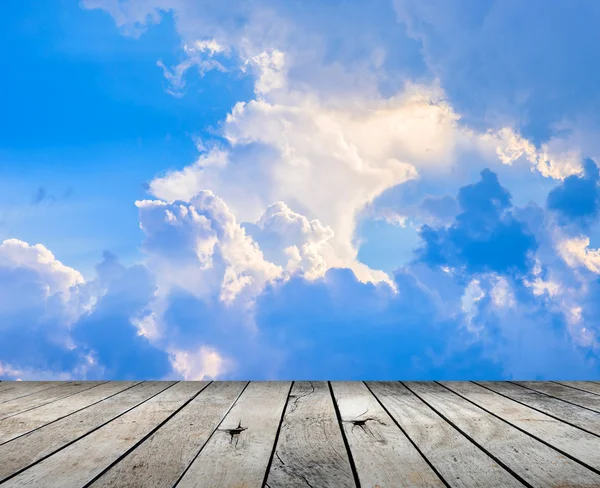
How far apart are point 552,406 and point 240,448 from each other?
4.38 ft

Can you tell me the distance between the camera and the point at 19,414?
1783mm

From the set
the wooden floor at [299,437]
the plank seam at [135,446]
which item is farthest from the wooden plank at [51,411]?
the plank seam at [135,446]

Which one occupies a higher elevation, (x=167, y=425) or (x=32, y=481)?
(x=167, y=425)

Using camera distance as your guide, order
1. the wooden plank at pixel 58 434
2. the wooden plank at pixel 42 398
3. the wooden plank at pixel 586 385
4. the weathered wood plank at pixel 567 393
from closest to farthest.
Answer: the wooden plank at pixel 58 434, the wooden plank at pixel 42 398, the weathered wood plank at pixel 567 393, the wooden plank at pixel 586 385

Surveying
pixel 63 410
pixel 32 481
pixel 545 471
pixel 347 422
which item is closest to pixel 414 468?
pixel 545 471

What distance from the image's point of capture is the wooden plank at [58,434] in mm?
1213

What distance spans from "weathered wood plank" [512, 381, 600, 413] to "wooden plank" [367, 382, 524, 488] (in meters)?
0.68

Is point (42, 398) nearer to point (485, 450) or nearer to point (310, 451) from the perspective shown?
point (310, 451)

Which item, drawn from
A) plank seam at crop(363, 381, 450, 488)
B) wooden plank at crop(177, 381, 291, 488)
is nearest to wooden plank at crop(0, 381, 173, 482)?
wooden plank at crop(177, 381, 291, 488)

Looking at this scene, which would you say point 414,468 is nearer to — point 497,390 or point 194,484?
point 194,484

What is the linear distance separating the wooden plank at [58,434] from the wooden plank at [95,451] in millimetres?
36

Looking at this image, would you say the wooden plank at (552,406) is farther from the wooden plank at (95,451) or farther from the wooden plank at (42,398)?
the wooden plank at (42,398)

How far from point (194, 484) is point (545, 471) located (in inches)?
30.9

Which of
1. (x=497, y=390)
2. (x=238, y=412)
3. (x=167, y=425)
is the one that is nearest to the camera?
(x=167, y=425)
